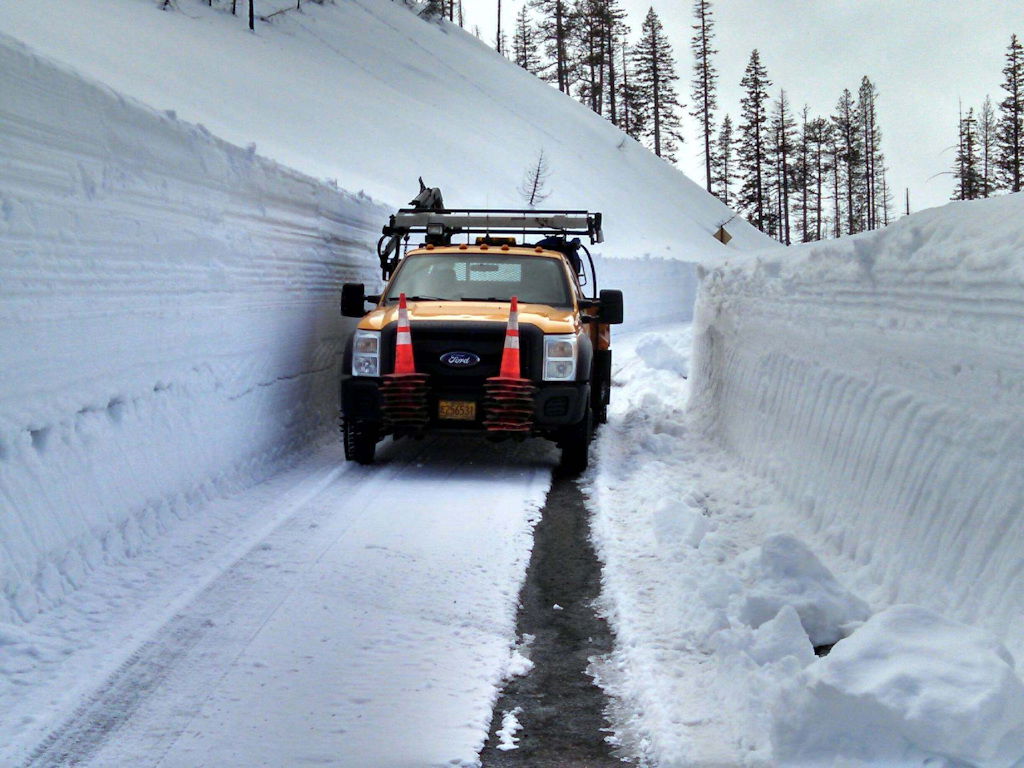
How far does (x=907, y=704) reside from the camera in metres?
2.98

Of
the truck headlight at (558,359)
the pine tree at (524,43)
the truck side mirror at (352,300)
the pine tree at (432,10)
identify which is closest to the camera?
the truck headlight at (558,359)

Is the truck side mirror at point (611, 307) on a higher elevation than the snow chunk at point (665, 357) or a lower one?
higher

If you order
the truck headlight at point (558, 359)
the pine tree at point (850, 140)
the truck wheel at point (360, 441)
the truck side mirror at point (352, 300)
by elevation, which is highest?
the pine tree at point (850, 140)

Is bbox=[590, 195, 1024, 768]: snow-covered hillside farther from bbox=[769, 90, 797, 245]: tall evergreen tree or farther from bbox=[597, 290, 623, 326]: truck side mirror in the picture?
bbox=[769, 90, 797, 245]: tall evergreen tree

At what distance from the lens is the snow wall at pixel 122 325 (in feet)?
15.7

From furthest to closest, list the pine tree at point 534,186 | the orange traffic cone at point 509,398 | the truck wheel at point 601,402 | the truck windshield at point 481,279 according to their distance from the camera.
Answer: the pine tree at point 534,186, the truck wheel at point 601,402, the truck windshield at point 481,279, the orange traffic cone at point 509,398

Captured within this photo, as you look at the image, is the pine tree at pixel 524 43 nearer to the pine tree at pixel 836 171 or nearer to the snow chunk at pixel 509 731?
the pine tree at pixel 836 171

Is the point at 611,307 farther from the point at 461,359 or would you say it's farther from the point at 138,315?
the point at 138,315

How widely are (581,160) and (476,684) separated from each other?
55367mm

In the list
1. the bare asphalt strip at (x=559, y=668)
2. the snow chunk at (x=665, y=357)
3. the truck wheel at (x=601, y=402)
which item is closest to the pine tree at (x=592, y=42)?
Result: the snow chunk at (x=665, y=357)

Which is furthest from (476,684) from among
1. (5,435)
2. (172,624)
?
(5,435)

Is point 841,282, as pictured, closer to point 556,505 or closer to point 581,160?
point 556,505

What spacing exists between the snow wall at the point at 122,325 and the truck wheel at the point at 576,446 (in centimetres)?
247

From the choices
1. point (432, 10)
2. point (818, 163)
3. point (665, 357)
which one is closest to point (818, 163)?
point (818, 163)
